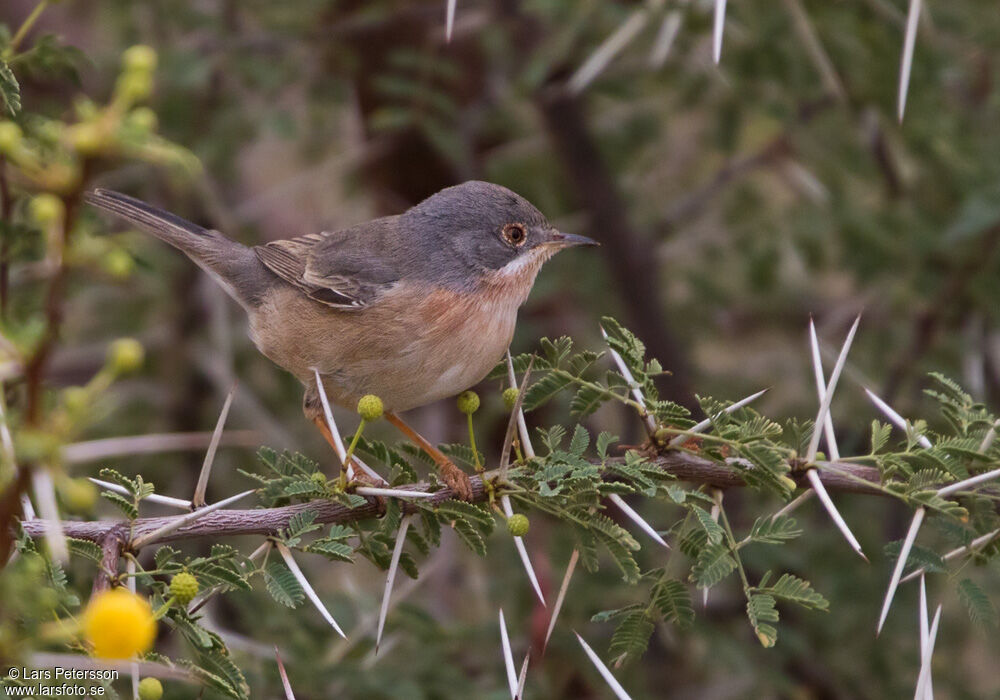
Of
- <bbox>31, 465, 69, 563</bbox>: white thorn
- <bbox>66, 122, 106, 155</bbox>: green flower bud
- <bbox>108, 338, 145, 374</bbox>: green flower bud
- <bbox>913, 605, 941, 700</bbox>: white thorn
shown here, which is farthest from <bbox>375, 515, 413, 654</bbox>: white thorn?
<bbox>66, 122, 106, 155</bbox>: green flower bud

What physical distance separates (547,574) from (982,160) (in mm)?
2831

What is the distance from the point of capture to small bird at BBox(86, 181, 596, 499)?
3.87 meters

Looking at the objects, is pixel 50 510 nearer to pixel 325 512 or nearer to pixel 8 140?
pixel 8 140

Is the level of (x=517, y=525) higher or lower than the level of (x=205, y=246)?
lower

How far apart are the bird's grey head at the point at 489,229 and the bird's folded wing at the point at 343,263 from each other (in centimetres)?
16

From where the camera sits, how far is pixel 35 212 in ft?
4.73

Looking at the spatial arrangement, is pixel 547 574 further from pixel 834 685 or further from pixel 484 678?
pixel 834 685

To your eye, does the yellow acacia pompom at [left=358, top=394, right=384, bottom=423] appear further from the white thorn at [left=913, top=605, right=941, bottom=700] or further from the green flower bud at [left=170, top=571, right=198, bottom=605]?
the white thorn at [left=913, top=605, right=941, bottom=700]

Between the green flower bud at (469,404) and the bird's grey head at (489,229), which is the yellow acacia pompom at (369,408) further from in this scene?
the bird's grey head at (489,229)

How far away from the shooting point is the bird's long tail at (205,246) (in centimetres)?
468

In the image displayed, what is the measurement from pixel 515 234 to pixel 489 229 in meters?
0.12

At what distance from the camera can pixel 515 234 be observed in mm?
4484

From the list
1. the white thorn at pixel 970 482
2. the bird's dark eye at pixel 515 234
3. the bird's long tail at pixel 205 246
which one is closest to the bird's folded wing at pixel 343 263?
the bird's long tail at pixel 205 246

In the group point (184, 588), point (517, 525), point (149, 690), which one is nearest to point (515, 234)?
point (517, 525)
